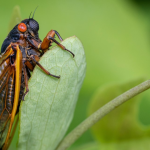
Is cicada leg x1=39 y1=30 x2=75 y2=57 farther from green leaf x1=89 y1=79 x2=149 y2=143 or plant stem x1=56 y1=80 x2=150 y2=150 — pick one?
plant stem x1=56 y1=80 x2=150 y2=150

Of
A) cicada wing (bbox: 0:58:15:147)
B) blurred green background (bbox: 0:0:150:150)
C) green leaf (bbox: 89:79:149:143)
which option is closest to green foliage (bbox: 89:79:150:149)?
green leaf (bbox: 89:79:149:143)

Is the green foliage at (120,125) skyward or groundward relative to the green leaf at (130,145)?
skyward

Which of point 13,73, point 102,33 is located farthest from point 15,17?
point 102,33

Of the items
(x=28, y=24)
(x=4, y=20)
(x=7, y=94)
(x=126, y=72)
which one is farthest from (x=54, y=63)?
(x=4, y=20)

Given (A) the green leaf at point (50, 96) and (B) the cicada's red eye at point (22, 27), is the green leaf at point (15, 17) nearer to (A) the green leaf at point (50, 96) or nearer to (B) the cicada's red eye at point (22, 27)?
(B) the cicada's red eye at point (22, 27)

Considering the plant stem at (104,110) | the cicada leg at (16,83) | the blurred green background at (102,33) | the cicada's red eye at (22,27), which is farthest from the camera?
the blurred green background at (102,33)

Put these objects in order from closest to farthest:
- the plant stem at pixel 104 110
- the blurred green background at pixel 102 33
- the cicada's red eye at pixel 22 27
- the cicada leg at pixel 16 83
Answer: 1. the plant stem at pixel 104 110
2. the cicada leg at pixel 16 83
3. the cicada's red eye at pixel 22 27
4. the blurred green background at pixel 102 33

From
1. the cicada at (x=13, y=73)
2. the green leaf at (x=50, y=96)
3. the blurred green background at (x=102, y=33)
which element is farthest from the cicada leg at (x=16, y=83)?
the blurred green background at (x=102, y=33)

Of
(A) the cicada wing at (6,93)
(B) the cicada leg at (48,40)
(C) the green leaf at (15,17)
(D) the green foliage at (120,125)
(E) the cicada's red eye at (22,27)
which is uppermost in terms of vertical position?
(C) the green leaf at (15,17)
